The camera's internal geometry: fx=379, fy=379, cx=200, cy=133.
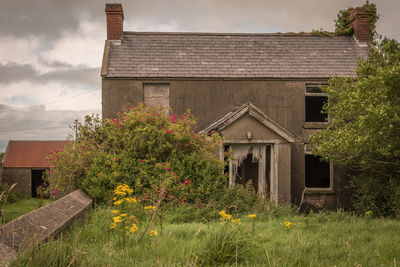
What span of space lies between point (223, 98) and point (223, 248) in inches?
472

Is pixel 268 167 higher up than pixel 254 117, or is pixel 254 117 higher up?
pixel 254 117

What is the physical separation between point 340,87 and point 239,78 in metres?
4.24

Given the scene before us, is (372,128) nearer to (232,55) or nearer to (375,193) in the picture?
(375,193)

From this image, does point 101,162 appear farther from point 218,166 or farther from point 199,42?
point 199,42

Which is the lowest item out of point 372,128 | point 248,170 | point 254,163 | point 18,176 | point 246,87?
point 18,176

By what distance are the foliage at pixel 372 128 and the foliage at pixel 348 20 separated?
19.3 ft

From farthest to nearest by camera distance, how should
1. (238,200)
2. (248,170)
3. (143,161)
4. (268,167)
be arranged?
(248,170)
(268,167)
(143,161)
(238,200)

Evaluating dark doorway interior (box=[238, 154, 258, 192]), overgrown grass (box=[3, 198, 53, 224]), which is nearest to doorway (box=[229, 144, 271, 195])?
dark doorway interior (box=[238, 154, 258, 192])

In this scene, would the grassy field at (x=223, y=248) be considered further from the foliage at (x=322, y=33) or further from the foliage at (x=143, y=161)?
the foliage at (x=322, y=33)

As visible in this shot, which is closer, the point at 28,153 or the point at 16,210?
the point at 16,210

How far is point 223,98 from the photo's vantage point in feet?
53.2

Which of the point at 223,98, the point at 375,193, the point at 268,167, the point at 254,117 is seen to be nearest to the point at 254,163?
the point at 268,167

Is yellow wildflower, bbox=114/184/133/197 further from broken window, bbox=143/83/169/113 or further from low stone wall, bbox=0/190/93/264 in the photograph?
broken window, bbox=143/83/169/113

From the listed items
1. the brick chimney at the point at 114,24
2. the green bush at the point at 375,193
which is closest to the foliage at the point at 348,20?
the green bush at the point at 375,193
